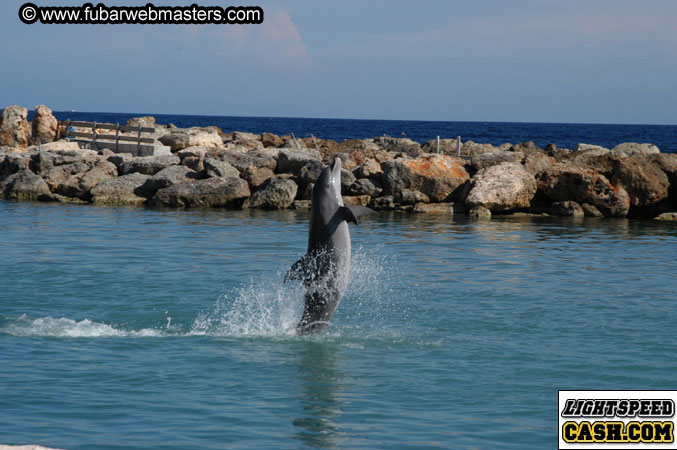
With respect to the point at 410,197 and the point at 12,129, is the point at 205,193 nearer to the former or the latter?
the point at 410,197

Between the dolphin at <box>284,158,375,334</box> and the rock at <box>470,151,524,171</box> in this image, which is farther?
the rock at <box>470,151,524,171</box>

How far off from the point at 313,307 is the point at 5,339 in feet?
13.4

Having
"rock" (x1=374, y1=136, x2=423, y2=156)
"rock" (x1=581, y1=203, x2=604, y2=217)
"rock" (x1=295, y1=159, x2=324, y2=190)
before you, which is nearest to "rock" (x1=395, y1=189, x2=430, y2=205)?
"rock" (x1=295, y1=159, x2=324, y2=190)

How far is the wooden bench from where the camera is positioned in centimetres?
3734

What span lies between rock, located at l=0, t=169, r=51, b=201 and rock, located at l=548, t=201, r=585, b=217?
19.2m

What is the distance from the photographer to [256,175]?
3164cm

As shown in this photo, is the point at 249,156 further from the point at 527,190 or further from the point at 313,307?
the point at 313,307

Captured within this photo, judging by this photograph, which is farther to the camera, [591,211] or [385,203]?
[385,203]

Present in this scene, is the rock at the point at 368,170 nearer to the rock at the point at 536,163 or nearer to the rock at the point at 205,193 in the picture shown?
the rock at the point at 205,193

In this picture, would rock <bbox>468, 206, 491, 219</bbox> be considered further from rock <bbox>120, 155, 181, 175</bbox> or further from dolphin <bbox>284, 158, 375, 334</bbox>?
dolphin <bbox>284, 158, 375, 334</bbox>

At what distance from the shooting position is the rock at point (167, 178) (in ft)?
102

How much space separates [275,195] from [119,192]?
20.1 feet

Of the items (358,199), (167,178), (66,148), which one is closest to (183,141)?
(66,148)

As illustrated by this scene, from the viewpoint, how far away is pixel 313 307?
35.9 feet
